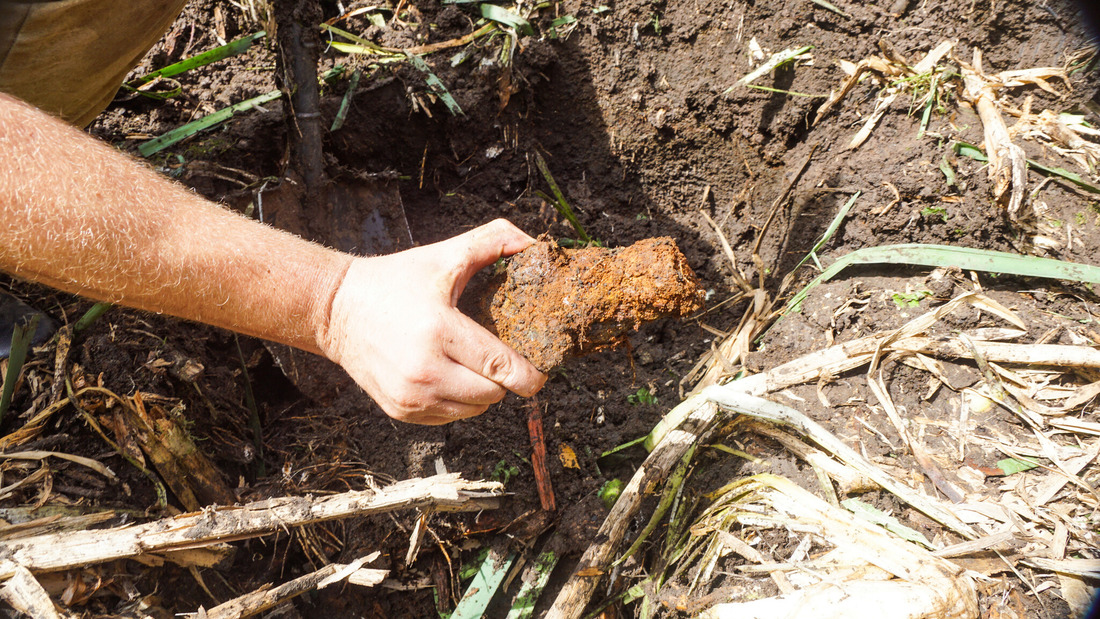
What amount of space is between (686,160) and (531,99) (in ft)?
2.51

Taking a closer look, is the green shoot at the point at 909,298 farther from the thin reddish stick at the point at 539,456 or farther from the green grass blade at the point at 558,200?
the thin reddish stick at the point at 539,456

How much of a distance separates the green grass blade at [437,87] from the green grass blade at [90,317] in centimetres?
155

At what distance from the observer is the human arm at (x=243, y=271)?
1.43m

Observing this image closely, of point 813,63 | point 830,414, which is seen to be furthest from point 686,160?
point 830,414

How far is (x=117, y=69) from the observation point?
7.05ft

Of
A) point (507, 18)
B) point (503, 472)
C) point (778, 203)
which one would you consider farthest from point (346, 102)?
point (778, 203)

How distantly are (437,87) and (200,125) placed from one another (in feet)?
3.37

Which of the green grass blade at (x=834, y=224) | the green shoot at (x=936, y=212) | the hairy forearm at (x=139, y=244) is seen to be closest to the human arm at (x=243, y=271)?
the hairy forearm at (x=139, y=244)

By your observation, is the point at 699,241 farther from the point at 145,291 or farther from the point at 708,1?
the point at 145,291

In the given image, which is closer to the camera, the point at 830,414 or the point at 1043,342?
the point at 1043,342

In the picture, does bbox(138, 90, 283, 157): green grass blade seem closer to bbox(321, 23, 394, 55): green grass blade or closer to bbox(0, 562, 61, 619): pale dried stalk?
bbox(321, 23, 394, 55): green grass blade

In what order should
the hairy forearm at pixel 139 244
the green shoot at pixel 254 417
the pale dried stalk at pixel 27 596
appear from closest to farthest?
the hairy forearm at pixel 139 244 < the pale dried stalk at pixel 27 596 < the green shoot at pixel 254 417

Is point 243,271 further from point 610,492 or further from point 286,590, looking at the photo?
point 610,492

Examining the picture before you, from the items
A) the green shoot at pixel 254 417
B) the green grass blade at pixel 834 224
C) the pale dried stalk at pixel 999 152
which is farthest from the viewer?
the green shoot at pixel 254 417
